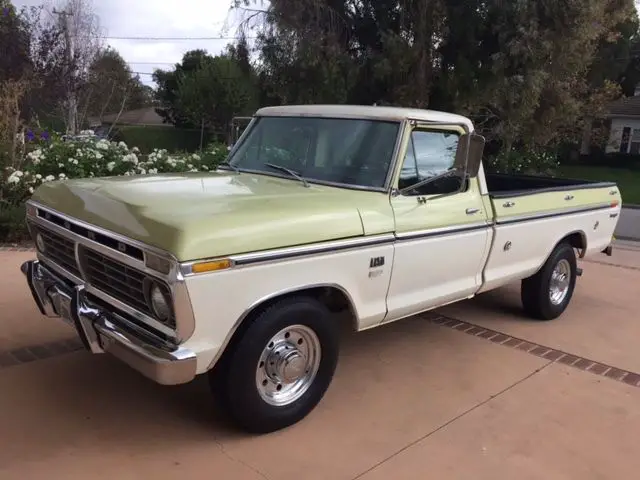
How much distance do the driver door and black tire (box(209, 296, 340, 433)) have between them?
0.66 metres

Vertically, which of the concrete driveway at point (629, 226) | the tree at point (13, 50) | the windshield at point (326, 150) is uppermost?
the tree at point (13, 50)

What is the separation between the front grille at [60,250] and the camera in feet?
12.5

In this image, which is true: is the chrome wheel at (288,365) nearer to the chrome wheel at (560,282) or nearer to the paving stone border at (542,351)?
the paving stone border at (542,351)

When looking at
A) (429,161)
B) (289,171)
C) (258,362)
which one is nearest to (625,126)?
(429,161)

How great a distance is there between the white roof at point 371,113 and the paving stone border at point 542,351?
192 centimetres

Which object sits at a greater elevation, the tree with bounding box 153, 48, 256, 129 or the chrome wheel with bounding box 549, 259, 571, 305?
the tree with bounding box 153, 48, 256, 129

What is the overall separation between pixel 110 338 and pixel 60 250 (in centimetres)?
101

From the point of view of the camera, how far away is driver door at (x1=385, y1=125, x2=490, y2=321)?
418 centimetres

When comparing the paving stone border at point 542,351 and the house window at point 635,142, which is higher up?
the house window at point 635,142

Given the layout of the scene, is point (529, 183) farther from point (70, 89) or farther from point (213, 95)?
point (213, 95)

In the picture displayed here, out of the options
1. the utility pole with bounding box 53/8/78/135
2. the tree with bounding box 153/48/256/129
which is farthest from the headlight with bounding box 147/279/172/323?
the tree with bounding box 153/48/256/129

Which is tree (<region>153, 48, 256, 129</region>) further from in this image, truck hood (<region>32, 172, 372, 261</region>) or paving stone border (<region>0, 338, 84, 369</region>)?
truck hood (<region>32, 172, 372, 261</region>)

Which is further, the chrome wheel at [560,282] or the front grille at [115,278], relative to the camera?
the chrome wheel at [560,282]

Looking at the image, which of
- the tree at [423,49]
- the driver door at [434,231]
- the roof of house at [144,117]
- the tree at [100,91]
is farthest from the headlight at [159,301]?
the roof of house at [144,117]
